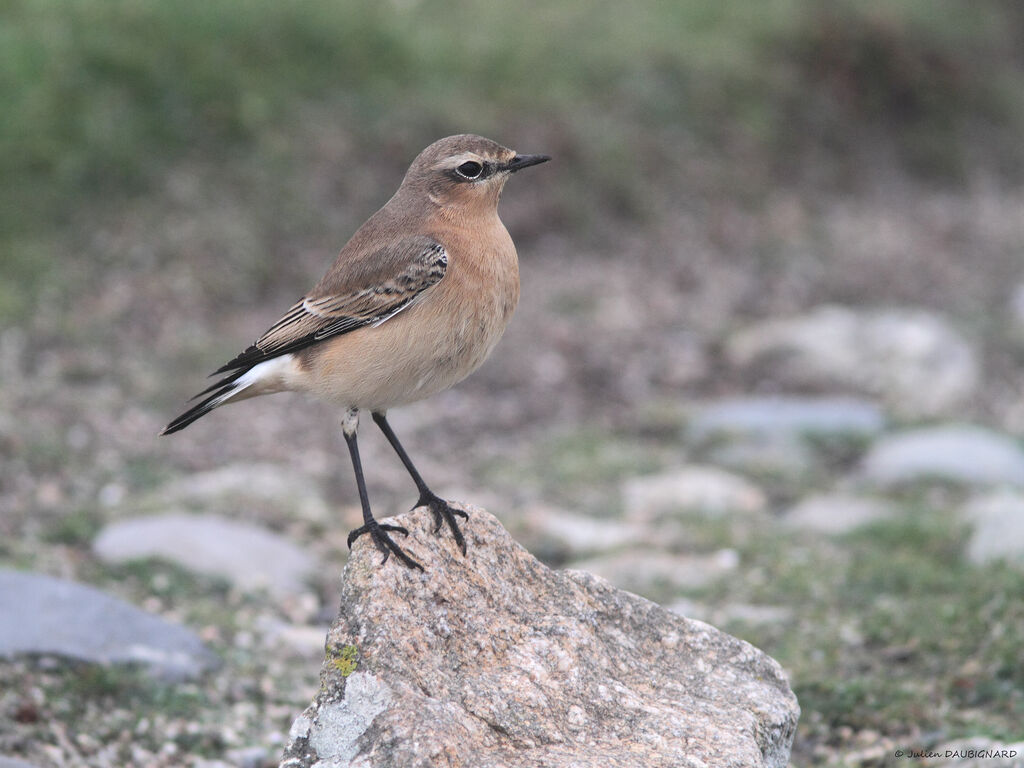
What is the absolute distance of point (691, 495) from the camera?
9.74 meters

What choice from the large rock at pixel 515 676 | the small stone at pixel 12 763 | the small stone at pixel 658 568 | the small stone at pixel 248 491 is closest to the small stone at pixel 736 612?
the small stone at pixel 658 568

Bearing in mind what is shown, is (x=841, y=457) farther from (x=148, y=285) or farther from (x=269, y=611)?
(x=148, y=285)

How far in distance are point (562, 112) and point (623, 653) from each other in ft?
37.1

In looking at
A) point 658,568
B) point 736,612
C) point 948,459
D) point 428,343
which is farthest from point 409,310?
point 948,459

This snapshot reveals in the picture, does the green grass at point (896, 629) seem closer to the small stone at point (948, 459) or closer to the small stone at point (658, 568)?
the small stone at point (658, 568)

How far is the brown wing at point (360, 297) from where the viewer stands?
549 centimetres

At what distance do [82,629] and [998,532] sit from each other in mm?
5506

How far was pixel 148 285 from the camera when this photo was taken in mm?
11875

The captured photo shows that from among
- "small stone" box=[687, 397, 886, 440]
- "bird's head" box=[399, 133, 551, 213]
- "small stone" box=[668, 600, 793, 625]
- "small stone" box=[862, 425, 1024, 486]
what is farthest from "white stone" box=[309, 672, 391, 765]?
"small stone" box=[687, 397, 886, 440]

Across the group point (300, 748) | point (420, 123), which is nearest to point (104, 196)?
point (420, 123)

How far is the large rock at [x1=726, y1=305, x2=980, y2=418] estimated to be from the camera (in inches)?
477

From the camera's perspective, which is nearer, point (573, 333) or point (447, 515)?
point (447, 515)

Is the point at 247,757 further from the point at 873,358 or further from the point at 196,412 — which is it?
the point at 873,358

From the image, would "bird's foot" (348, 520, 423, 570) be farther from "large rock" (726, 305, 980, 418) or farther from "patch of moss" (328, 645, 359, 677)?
"large rock" (726, 305, 980, 418)
